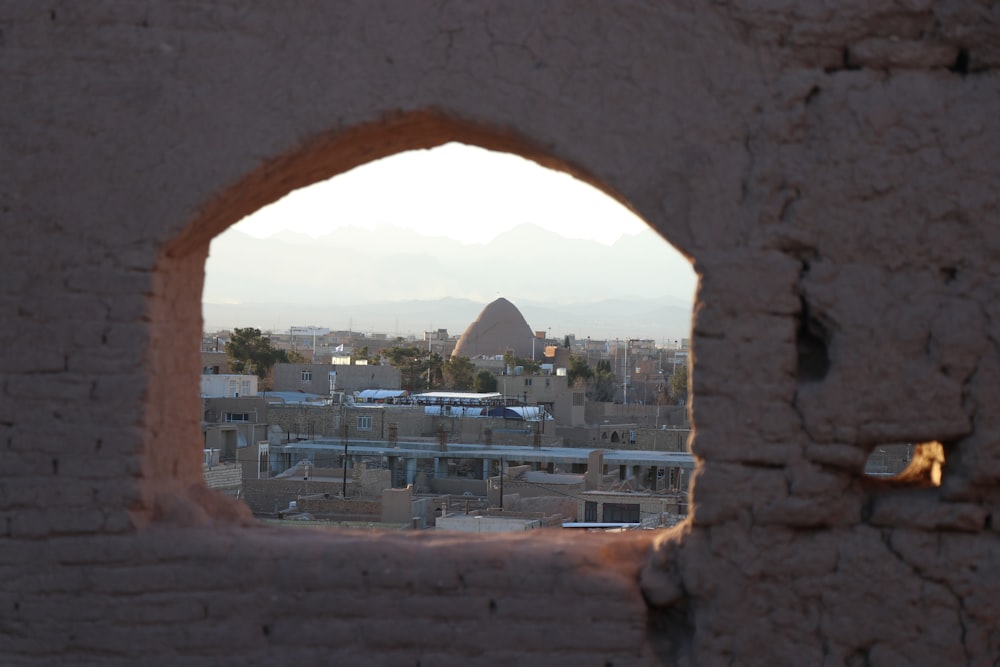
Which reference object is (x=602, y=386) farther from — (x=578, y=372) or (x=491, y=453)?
(x=491, y=453)

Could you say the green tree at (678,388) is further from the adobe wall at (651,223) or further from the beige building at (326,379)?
the adobe wall at (651,223)

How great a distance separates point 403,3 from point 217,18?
1.96 ft

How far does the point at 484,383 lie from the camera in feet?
142

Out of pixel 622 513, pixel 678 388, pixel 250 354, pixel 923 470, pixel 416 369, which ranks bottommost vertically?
pixel 622 513

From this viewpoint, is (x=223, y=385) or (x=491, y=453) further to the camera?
(x=223, y=385)

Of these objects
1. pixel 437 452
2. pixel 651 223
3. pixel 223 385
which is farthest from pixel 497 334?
pixel 651 223

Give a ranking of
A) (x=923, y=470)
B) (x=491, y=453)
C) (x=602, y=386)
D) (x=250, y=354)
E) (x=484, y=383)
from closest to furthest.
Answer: (x=923, y=470), (x=491, y=453), (x=250, y=354), (x=484, y=383), (x=602, y=386)

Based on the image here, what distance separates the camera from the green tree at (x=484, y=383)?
4306cm

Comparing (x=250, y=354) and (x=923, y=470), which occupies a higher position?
(x=250, y=354)

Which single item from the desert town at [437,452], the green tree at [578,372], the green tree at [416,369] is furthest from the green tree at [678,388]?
the green tree at [416,369]

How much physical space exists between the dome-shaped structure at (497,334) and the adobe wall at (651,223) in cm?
6419

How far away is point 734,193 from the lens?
383cm

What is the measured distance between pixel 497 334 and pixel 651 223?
67199mm

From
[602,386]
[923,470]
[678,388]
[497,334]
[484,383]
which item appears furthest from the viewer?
[497,334]
